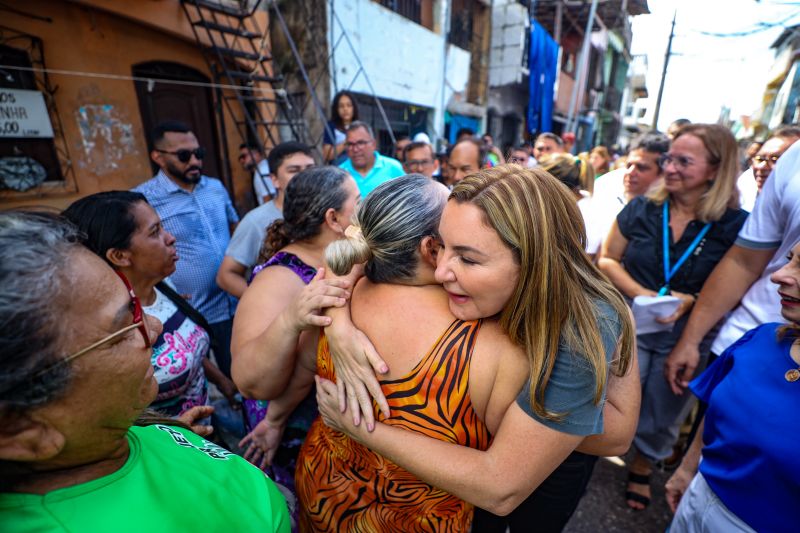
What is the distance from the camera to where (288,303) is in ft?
4.96

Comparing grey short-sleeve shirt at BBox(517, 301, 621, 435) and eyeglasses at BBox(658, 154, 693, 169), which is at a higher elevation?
eyeglasses at BBox(658, 154, 693, 169)

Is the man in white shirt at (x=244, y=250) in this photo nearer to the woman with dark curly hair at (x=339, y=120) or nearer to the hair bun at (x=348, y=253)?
the hair bun at (x=348, y=253)

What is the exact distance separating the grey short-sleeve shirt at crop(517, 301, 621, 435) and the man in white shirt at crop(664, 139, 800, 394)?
1.48 m

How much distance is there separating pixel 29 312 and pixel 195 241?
2510 millimetres

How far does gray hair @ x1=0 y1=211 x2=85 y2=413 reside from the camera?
611 millimetres

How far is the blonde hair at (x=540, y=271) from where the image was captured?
964 mm

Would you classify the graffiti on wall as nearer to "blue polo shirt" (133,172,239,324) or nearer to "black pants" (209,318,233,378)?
"blue polo shirt" (133,172,239,324)

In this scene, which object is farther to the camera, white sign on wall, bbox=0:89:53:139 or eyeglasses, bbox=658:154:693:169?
white sign on wall, bbox=0:89:53:139

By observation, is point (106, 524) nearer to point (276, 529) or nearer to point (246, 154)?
point (276, 529)

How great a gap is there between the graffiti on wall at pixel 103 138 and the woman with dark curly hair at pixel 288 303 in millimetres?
4068

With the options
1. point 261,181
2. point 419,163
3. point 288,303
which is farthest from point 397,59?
point 288,303

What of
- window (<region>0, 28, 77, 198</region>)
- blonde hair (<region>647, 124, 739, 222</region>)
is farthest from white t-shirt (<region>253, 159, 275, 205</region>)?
blonde hair (<region>647, 124, 739, 222</region>)

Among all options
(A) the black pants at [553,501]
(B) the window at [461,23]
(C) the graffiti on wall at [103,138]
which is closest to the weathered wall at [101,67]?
(C) the graffiti on wall at [103,138]

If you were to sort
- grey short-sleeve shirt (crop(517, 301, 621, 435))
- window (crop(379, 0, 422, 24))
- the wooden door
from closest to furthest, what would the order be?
grey short-sleeve shirt (crop(517, 301, 621, 435)) → the wooden door → window (crop(379, 0, 422, 24))
